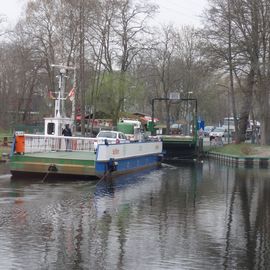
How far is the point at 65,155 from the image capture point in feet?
85.8

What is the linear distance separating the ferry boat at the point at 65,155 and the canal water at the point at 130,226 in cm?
116

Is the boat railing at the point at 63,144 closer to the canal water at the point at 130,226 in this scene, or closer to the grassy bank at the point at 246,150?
the canal water at the point at 130,226

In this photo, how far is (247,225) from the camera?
13938 mm

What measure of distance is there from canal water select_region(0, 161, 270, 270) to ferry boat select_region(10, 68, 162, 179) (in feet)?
3.82

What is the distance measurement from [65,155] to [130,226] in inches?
525

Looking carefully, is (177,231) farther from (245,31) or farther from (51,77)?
(51,77)

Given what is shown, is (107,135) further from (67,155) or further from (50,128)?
(67,155)

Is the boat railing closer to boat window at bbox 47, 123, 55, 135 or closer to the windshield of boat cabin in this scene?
boat window at bbox 47, 123, 55, 135

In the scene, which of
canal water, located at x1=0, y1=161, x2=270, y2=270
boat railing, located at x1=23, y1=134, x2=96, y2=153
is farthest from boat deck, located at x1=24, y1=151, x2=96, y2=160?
canal water, located at x1=0, y1=161, x2=270, y2=270

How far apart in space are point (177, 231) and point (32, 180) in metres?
11.8

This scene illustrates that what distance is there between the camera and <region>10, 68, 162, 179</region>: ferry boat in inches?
945

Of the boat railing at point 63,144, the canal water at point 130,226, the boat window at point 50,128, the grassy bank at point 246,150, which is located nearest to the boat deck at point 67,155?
the boat railing at point 63,144

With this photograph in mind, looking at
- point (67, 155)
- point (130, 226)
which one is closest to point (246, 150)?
point (67, 155)

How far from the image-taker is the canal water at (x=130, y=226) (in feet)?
32.4
